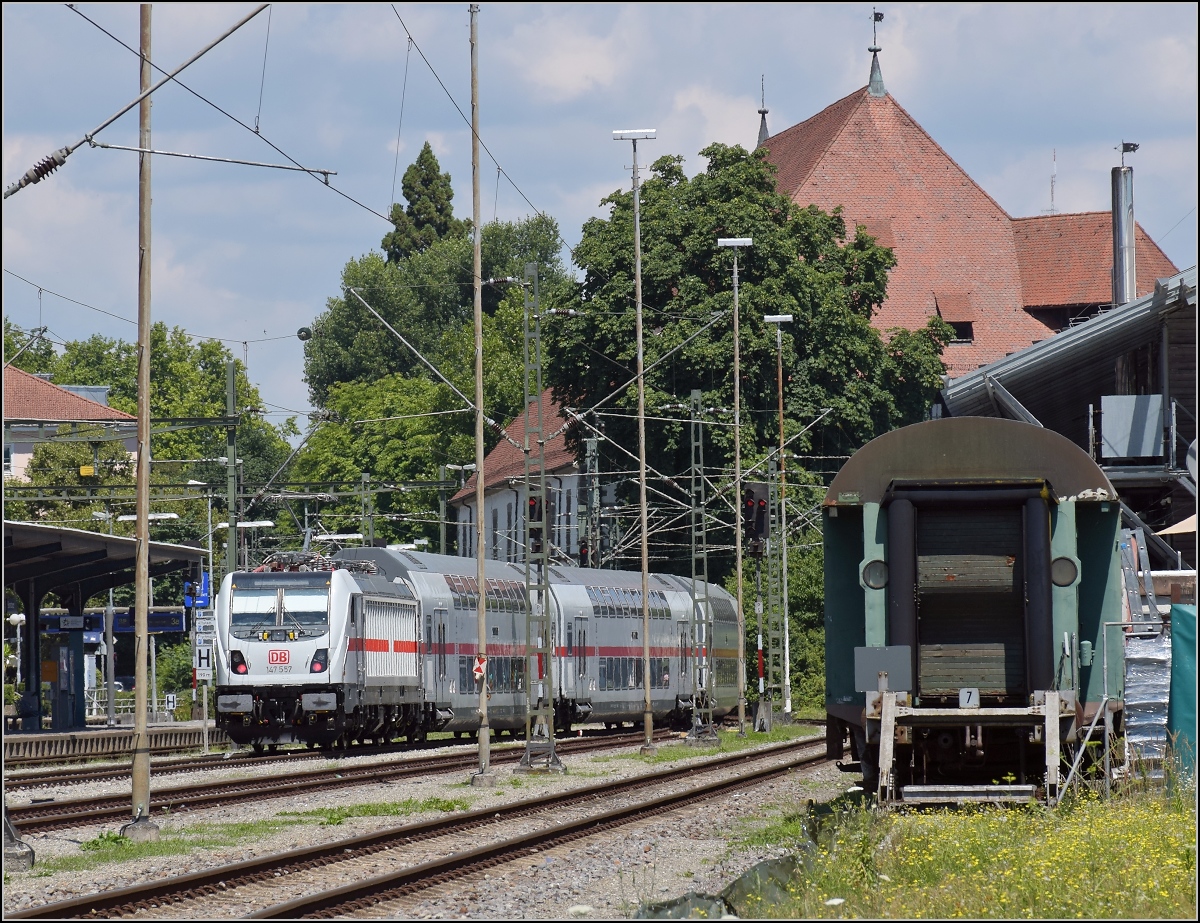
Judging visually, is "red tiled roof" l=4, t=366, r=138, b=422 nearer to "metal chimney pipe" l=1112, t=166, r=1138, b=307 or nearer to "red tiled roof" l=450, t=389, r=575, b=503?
"red tiled roof" l=450, t=389, r=575, b=503

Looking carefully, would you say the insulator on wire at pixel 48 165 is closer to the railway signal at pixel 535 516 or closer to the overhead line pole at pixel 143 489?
the overhead line pole at pixel 143 489

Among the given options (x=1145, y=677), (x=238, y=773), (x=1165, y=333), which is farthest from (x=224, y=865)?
(x=1165, y=333)

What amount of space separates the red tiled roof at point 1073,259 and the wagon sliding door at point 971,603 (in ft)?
217

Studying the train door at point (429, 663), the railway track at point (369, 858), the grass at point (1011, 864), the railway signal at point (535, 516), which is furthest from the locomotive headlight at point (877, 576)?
the train door at point (429, 663)

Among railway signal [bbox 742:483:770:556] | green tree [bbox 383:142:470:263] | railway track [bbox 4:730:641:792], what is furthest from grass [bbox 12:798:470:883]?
green tree [bbox 383:142:470:263]

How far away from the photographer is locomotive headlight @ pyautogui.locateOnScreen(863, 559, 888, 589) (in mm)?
16250

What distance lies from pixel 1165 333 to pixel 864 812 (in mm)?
29422

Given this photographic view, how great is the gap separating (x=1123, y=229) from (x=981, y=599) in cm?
4338

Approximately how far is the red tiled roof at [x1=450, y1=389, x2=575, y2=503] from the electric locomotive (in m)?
68.8

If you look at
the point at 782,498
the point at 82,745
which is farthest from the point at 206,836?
the point at 782,498

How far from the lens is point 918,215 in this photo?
8162cm

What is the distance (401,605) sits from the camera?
119ft

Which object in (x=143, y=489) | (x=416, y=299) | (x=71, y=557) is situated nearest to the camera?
(x=143, y=489)

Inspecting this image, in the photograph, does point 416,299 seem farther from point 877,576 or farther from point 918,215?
point 877,576
